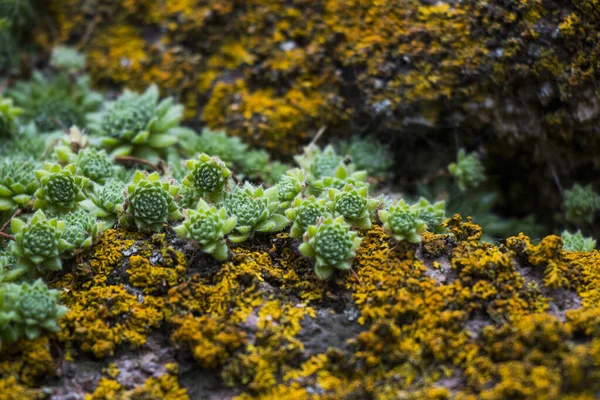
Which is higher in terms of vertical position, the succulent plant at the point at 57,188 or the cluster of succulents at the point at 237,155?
the succulent plant at the point at 57,188

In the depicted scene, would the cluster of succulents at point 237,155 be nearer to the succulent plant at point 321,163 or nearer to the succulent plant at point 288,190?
the succulent plant at point 321,163

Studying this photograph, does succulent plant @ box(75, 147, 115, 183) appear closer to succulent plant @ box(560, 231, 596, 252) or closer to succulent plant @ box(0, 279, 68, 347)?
succulent plant @ box(0, 279, 68, 347)

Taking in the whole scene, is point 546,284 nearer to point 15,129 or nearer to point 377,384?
point 377,384

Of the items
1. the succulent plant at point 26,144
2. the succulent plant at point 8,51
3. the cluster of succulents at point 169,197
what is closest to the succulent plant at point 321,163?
the cluster of succulents at point 169,197

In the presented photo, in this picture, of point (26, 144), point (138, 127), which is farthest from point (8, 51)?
point (138, 127)

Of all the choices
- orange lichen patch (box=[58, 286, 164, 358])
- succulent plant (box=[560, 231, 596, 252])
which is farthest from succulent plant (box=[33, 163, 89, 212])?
succulent plant (box=[560, 231, 596, 252])

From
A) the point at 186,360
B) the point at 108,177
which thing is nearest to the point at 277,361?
the point at 186,360

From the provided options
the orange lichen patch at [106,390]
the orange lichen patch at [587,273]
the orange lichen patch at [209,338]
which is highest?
the orange lichen patch at [587,273]
